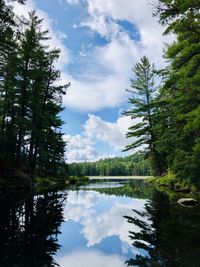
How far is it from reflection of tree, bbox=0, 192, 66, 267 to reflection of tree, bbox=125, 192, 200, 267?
1904 millimetres

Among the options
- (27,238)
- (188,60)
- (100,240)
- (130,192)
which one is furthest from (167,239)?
(130,192)

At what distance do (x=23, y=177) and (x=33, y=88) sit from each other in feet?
32.8

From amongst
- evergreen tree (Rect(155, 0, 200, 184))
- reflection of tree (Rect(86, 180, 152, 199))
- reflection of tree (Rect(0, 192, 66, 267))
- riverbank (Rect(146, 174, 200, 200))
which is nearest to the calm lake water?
reflection of tree (Rect(0, 192, 66, 267))

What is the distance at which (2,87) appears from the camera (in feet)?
89.6

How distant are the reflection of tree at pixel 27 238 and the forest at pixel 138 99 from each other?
6445 millimetres

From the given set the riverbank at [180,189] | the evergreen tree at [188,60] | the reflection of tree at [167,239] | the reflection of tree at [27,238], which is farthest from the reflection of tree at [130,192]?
the reflection of tree at [27,238]

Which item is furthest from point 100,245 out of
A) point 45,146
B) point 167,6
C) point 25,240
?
point 45,146

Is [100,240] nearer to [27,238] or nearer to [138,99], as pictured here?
[27,238]

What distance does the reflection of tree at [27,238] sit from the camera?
15.8 feet

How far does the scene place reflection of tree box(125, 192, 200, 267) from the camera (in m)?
4.88

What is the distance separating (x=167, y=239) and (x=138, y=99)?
88.4 ft

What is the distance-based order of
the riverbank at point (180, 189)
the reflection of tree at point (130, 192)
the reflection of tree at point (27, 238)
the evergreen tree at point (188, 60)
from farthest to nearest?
the reflection of tree at point (130, 192) < the riverbank at point (180, 189) < the evergreen tree at point (188, 60) < the reflection of tree at point (27, 238)

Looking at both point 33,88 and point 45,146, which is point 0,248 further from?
point 45,146

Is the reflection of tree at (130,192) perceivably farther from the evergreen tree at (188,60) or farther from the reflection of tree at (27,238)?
the reflection of tree at (27,238)
